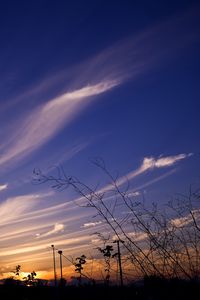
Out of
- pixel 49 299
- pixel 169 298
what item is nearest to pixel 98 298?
pixel 169 298

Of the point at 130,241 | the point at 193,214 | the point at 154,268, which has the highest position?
the point at 193,214

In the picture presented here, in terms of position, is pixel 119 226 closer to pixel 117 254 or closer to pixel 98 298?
pixel 117 254

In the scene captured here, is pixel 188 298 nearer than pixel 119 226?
Yes

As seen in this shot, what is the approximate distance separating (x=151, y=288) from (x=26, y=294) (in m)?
9.47

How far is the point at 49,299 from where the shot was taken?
12516 mm

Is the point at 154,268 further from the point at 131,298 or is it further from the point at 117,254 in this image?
the point at 131,298

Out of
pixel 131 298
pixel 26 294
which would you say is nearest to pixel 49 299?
pixel 26 294

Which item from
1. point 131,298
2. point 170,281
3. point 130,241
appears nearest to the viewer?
point 170,281

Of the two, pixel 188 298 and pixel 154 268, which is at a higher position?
pixel 154 268

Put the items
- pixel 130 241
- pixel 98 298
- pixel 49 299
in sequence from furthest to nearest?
pixel 49 299, pixel 98 298, pixel 130 241

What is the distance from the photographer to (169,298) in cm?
412

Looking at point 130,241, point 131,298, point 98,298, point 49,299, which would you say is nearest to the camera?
point 130,241

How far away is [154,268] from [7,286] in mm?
10700

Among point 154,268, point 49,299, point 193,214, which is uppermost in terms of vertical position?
point 193,214
